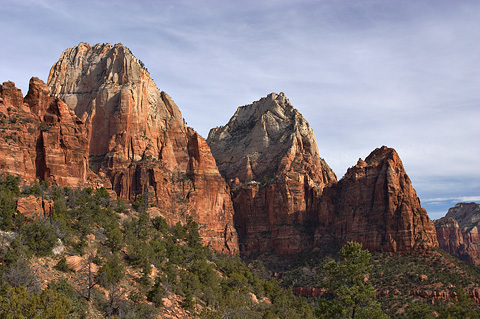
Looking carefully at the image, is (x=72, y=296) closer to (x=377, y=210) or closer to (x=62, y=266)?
(x=62, y=266)

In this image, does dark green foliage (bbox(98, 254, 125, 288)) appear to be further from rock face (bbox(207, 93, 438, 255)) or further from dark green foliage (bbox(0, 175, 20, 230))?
rock face (bbox(207, 93, 438, 255))

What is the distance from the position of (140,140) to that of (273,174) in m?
46.7

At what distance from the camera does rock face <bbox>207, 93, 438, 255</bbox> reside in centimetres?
12938

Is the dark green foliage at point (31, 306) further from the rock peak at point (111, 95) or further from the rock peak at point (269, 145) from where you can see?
the rock peak at point (269, 145)

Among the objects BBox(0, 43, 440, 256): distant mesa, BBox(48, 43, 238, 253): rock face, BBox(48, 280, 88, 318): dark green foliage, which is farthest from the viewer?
BBox(0, 43, 440, 256): distant mesa

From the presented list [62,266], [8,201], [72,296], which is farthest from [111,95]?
[72,296]

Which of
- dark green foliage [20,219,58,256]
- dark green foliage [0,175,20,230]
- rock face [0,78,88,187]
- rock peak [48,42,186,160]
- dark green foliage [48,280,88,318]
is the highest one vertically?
rock peak [48,42,186,160]

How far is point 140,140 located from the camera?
124688 millimetres

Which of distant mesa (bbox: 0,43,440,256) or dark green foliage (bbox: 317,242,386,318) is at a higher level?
distant mesa (bbox: 0,43,440,256)

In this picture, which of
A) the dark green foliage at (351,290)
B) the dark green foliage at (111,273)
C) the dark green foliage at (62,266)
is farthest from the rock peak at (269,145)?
the dark green foliage at (351,290)

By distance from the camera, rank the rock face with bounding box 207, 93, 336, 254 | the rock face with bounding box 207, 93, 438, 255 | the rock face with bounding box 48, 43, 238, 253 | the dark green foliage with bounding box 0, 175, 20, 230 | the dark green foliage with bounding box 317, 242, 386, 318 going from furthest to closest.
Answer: the rock face with bounding box 207, 93, 336, 254
the rock face with bounding box 207, 93, 438, 255
the rock face with bounding box 48, 43, 238, 253
the dark green foliage with bounding box 0, 175, 20, 230
the dark green foliage with bounding box 317, 242, 386, 318

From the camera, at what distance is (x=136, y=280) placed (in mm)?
63375

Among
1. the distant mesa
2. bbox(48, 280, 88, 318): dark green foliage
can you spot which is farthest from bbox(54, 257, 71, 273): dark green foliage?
the distant mesa

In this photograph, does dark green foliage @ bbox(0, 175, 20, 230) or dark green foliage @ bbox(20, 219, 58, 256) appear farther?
dark green foliage @ bbox(0, 175, 20, 230)
